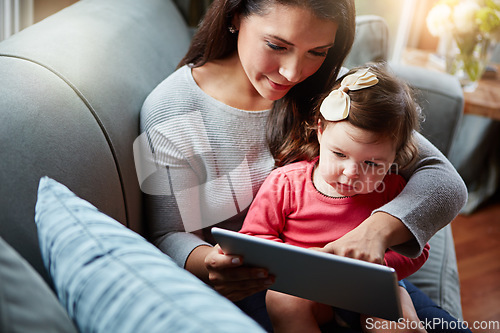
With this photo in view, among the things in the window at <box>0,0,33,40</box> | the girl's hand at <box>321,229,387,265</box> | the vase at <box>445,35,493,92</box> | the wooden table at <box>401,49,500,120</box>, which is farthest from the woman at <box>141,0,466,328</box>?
the vase at <box>445,35,493,92</box>

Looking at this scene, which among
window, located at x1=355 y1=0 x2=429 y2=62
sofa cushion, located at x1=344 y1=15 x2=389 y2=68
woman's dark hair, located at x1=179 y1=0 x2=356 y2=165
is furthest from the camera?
window, located at x1=355 y1=0 x2=429 y2=62

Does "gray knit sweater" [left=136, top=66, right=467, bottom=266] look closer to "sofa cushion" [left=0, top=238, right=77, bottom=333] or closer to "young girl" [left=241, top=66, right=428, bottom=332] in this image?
"young girl" [left=241, top=66, right=428, bottom=332]

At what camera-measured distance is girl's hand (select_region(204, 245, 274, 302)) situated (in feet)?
2.83

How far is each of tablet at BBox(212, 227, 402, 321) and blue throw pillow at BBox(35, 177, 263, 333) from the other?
0.54 ft

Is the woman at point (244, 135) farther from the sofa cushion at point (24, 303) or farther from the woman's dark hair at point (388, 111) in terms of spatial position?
the sofa cushion at point (24, 303)

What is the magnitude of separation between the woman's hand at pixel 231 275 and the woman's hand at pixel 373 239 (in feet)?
0.48

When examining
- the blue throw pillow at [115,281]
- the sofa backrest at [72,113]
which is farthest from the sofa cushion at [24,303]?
the sofa backrest at [72,113]

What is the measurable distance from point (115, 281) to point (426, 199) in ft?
2.40

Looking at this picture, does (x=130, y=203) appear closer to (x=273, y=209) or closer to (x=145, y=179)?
(x=145, y=179)

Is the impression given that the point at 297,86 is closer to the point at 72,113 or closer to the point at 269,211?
the point at 269,211

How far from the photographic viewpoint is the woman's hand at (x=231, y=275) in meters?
0.86

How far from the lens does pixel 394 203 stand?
40.1 inches

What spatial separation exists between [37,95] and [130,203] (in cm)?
32

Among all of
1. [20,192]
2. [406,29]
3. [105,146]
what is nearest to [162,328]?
[20,192]
